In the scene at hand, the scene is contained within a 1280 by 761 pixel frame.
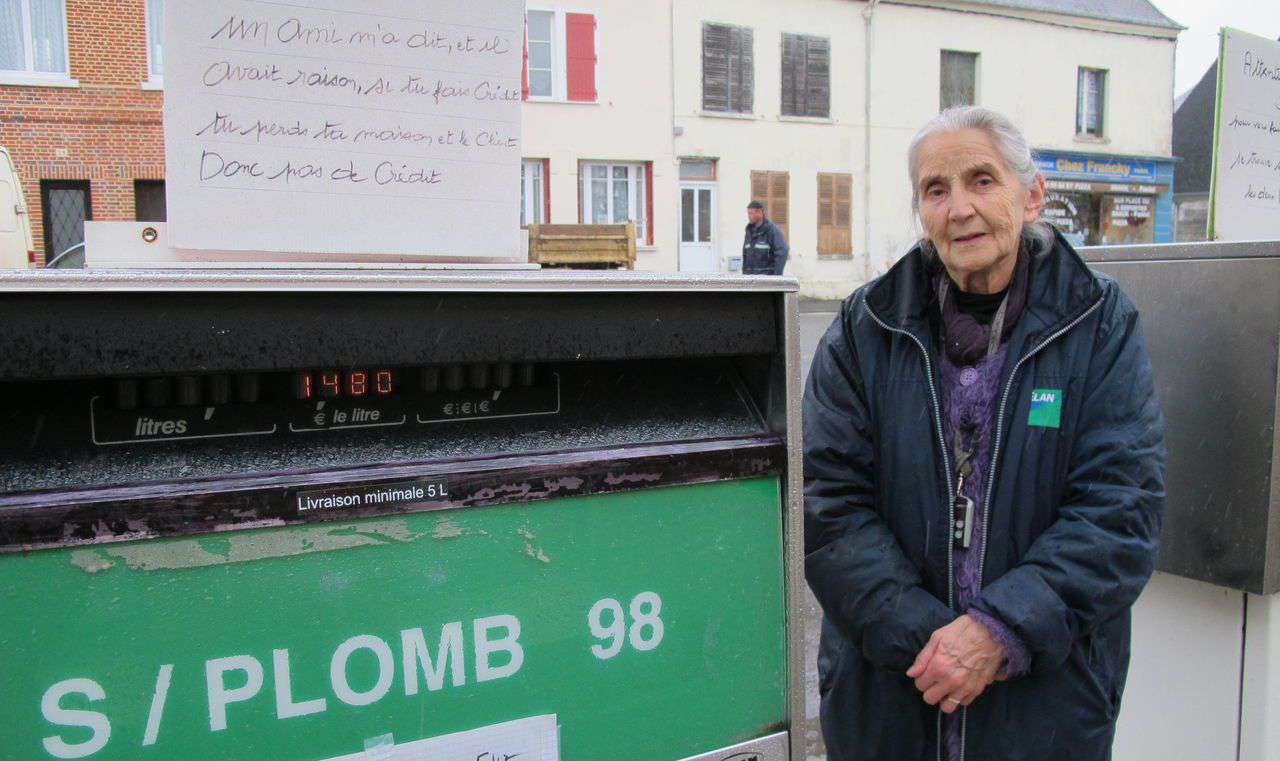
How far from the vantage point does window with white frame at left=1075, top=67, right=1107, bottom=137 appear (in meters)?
21.1

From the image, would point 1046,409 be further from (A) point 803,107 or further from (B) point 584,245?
(A) point 803,107

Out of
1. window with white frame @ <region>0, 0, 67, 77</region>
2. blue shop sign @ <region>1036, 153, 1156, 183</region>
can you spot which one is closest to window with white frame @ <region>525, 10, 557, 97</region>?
window with white frame @ <region>0, 0, 67, 77</region>

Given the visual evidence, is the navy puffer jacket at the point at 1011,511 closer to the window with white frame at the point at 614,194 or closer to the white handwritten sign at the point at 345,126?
the white handwritten sign at the point at 345,126

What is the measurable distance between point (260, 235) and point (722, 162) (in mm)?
16890

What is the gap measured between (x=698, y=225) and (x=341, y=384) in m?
16.9

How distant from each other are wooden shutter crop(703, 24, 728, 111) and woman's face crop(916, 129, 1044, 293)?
16.4 meters

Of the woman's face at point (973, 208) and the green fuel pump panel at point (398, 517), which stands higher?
the woman's face at point (973, 208)

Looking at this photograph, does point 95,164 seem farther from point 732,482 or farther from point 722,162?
point 732,482

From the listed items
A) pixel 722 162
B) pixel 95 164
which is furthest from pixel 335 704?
pixel 722 162

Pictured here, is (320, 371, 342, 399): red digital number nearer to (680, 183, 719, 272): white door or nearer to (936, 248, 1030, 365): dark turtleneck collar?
(936, 248, 1030, 365): dark turtleneck collar

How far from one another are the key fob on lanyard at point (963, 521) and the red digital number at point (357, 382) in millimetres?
1039

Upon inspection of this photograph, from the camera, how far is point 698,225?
1784cm

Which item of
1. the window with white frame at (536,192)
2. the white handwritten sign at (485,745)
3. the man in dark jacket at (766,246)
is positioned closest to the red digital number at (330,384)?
the white handwritten sign at (485,745)

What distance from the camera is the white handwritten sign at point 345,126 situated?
4.47 feet
